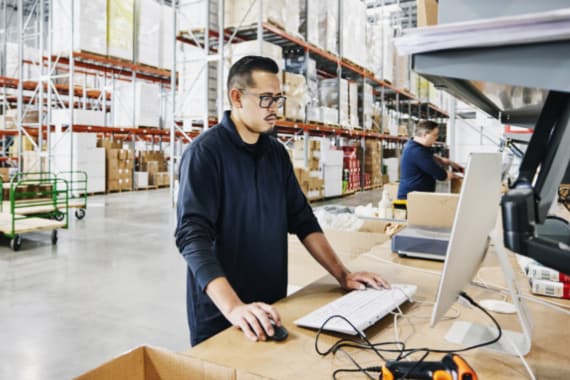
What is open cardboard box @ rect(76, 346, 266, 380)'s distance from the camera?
95cm

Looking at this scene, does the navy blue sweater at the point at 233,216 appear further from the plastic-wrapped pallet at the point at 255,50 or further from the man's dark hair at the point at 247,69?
the plastic-wrapped pallet at the point at 255,50

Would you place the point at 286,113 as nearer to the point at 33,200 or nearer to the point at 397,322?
the point at 33,200

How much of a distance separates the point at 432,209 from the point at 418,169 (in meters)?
2.34

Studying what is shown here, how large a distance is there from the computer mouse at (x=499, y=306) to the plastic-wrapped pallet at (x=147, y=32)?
1106 cm

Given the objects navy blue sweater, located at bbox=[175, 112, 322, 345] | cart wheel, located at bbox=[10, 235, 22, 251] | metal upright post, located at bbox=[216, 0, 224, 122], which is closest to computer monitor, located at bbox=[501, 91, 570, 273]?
navy blue sweater, located at bbox=[175, 112, 322, 345]

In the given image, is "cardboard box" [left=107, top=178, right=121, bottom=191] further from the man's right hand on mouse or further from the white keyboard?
the man's right hand on mouse

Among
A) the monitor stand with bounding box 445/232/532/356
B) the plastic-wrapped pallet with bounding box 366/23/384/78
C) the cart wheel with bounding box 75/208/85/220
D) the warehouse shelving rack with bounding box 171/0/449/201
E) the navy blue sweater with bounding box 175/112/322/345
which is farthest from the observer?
the plastic-wrapped pallet with bounding box 366/23/384/78

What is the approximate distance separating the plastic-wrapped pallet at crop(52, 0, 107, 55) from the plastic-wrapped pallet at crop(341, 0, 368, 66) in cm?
507

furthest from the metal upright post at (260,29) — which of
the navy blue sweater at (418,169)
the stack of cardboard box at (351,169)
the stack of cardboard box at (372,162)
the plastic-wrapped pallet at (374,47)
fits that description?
the stack of cardboard box at (372,162)

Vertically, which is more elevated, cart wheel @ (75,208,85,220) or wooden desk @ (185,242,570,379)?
wooden desk @ (185,242,570,379)

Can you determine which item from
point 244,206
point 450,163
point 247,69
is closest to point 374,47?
point 450,163

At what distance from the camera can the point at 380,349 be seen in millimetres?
1096

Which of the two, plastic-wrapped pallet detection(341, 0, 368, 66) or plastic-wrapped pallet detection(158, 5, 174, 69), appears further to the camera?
plastic-wrapped pallet detection(158, 5, 174, 69)

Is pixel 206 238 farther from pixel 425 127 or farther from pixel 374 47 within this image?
pixel 374 47
